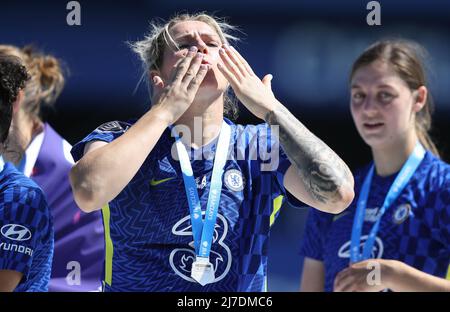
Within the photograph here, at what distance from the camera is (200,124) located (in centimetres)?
321

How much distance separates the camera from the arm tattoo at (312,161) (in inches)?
117

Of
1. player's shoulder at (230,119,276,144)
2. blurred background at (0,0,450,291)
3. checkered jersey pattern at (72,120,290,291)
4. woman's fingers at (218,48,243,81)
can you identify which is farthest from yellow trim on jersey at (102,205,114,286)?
blurred background at (0,0,450,291)

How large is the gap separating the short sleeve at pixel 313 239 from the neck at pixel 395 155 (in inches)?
15.7

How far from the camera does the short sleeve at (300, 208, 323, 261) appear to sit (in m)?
4.33

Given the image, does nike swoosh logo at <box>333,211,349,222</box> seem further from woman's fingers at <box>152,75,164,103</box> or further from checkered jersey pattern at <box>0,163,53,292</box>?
checkered jersey pattern at <box>0,163,53,292</box>

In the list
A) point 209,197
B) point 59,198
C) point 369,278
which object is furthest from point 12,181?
point 369,278

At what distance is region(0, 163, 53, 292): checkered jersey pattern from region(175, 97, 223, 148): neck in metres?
0.60

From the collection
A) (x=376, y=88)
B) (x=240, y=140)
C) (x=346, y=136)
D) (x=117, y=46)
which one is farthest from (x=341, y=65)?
(x=240, y=140)
